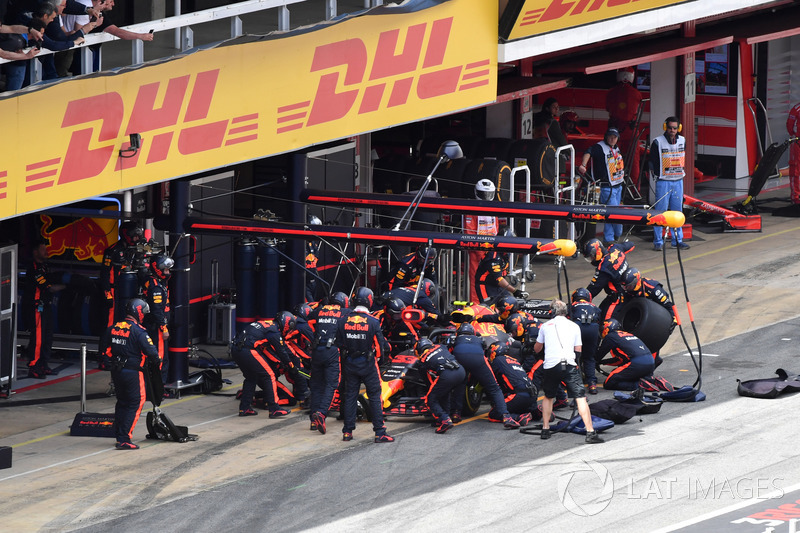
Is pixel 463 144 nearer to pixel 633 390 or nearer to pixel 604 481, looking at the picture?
pixel 633 390

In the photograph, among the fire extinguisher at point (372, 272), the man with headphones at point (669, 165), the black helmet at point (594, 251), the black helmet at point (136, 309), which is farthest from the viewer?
the man with headphones at point (669, 165)

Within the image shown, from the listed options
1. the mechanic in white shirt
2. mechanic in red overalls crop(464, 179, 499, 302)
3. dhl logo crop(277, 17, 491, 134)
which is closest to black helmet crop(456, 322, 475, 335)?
the mechanic in white shirt

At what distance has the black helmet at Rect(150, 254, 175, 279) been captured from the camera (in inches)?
755

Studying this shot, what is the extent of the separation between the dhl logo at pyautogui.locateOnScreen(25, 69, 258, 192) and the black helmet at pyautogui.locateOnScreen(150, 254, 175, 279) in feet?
7.11

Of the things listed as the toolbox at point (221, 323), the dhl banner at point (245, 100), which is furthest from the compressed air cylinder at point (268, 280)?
the dhl banner at point (245, 100)

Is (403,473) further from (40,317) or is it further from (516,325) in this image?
(40,317)

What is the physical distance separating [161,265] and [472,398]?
4445mm

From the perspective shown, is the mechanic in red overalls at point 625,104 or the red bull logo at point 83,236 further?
the mechanic in red overalls at point 625,104

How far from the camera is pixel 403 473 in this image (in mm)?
15961

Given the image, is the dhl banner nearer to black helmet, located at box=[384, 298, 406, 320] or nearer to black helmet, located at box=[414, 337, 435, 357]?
black helmet, located at box=[384, 298, 406, 320]

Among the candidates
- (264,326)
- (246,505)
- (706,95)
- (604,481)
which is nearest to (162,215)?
(264,326)

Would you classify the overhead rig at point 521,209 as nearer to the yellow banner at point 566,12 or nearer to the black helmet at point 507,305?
the black helmet at point 507,305

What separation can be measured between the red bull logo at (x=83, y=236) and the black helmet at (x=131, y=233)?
173 cm

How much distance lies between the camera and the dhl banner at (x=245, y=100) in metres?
15.6
